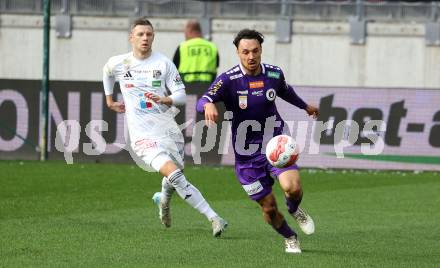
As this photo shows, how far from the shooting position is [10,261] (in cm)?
967

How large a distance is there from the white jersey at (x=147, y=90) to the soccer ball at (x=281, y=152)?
192cm

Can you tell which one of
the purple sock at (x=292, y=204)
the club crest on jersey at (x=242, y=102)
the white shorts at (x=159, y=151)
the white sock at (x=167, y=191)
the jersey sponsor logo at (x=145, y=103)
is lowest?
the white sock at (x=167, y=191)

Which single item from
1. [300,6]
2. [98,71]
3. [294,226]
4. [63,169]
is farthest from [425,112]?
[98,71]

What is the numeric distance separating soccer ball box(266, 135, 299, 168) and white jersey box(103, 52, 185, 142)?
1.92 m

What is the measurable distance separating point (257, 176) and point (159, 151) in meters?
1.55

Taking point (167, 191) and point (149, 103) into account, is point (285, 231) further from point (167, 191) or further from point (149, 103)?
point (149, 103)

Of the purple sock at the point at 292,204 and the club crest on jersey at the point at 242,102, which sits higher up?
the club crest on jersey at the point at 242,102

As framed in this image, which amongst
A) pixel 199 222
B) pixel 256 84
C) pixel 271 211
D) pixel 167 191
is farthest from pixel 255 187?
pixel 199 222

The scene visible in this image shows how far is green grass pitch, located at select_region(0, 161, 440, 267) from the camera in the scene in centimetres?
1001

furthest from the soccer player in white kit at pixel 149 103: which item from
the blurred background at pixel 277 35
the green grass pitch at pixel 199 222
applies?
the blurred background at pixel 277 35

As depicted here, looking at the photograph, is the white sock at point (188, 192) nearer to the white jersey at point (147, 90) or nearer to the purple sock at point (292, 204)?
the white jersey at point (147, 90)

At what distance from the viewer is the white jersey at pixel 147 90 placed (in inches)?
472

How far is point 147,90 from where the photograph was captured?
475 inches

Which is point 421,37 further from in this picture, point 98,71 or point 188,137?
point 188,137
